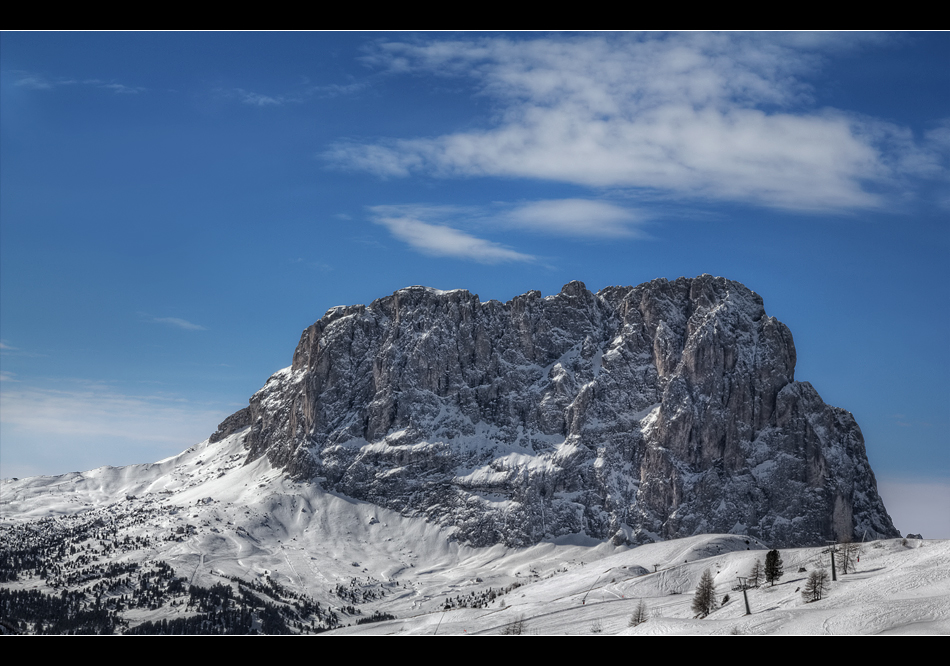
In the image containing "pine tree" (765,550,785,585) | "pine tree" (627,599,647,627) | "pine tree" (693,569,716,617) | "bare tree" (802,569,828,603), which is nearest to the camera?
"bare tree" (802,569,828,603)

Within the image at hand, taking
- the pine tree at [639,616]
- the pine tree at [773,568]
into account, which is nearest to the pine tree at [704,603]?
the pine tree at [639,616]

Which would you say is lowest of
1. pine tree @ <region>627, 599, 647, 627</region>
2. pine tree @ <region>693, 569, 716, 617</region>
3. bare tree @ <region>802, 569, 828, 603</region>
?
pine tree @ <region>627, 599, 647, 627</region>

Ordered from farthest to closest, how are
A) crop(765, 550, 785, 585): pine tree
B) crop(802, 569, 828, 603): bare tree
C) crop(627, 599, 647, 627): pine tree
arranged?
crop(765, 550, 785, 585): pine tree → crop(627, 599, 647, 627): pine tree → crop(802, 569, 828, 603): bare tree

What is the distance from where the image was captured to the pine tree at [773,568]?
18450cm

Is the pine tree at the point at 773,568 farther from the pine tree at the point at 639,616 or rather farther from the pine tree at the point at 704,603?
the pine tree at the point at 639,616

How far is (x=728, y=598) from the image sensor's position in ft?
585

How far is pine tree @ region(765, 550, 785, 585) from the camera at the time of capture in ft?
605

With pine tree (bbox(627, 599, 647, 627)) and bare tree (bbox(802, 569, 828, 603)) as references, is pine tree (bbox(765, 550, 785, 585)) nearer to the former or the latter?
pine tree (bbox(627, 599, 647, 627))

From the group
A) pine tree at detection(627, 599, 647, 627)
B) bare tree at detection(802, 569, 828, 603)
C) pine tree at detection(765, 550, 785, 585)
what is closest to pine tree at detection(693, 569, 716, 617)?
pine tree at detection(627, 599, 647, 627)

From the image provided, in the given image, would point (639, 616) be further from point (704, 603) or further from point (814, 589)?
point (814, 589)

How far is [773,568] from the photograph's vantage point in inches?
7308
